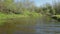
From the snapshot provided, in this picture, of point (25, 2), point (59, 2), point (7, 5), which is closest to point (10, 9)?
point (7, 5)

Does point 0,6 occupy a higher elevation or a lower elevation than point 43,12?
higher

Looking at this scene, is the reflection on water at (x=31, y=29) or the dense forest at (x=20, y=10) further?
the dense forest at (x=20, y=10)

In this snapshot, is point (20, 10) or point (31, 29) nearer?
point (31, 29)

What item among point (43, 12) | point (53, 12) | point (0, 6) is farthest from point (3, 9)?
point (43, 12)

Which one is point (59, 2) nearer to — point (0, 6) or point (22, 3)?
point (22, 3)

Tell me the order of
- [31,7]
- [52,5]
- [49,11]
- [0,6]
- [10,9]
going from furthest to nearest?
[31,7] → [52,5] → [49,11] → [10,9] → [0,6]

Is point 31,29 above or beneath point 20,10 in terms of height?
above

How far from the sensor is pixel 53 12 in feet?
279

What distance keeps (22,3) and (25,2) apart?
96.6 inches

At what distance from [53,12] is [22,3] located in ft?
74.1

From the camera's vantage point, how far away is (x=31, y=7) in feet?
351

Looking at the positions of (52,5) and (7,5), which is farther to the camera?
(52,5)

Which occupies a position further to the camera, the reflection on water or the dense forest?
the dense forest

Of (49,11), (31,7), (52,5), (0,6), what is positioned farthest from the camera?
(31,7)
